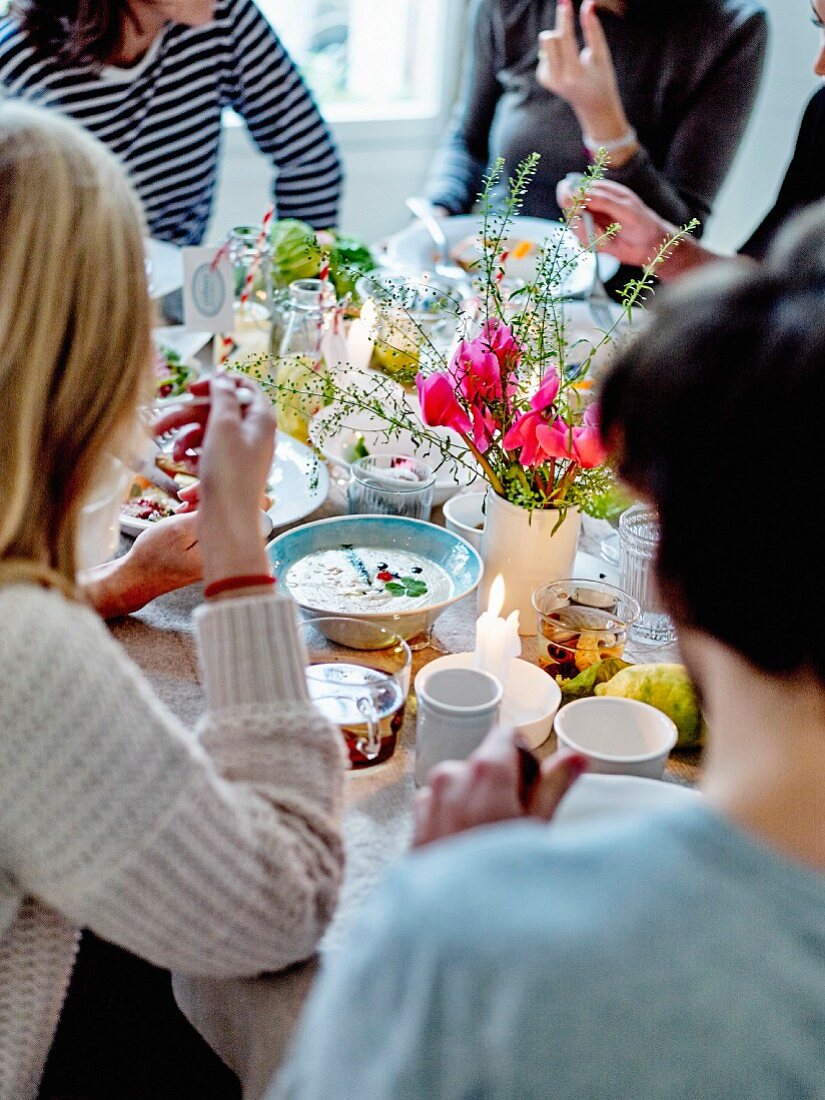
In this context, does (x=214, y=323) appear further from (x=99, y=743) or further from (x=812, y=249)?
(x=812, y=249)

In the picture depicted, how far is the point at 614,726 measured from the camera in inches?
39.2

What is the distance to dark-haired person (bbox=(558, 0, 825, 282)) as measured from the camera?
191 cm

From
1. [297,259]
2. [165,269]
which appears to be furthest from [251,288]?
[165,269]

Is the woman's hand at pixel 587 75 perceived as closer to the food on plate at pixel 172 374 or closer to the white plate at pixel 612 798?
the food on plate at pixel 172 374

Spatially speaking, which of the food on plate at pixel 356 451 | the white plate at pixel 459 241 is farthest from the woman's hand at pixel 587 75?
the food on plate at pixel 356 451

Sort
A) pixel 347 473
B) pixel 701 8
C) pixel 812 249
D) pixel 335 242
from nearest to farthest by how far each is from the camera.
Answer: pixel 812 249
pixel 347 473
pixel 335 242
pixel 701 8

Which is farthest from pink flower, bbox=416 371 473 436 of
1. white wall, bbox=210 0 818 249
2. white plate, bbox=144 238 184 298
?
white wall, bbox=210 0 818 249

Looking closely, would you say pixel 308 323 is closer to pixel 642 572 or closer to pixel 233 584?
pixel 642 572

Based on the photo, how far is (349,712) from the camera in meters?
0.98

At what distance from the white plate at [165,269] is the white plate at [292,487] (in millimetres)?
512

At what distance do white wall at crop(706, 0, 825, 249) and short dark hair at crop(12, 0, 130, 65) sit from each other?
225 cm

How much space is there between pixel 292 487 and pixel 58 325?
2.33 ft

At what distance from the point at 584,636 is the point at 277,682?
0.40 m

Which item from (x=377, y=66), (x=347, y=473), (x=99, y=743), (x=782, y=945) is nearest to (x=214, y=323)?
(x=347, y=473)
